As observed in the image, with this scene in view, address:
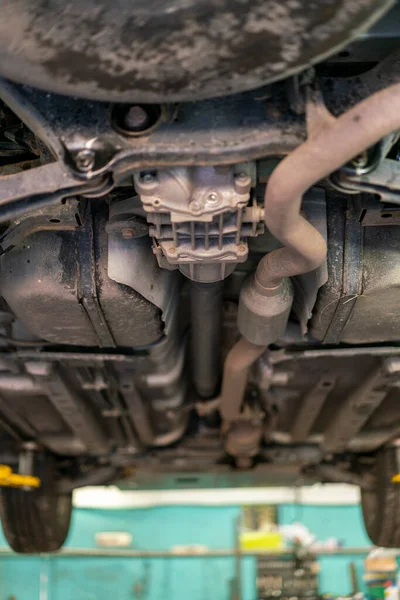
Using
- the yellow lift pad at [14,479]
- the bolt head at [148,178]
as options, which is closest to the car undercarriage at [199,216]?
the bolt head at [148,178]

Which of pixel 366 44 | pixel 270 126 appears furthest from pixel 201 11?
pixel 366 44

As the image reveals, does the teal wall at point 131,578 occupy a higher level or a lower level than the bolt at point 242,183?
lower

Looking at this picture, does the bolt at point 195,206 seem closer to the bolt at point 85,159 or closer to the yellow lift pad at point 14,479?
the bolt at point 85,159

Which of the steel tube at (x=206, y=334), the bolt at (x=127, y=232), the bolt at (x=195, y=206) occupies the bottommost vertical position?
the steel tube at (x=206, y=334)

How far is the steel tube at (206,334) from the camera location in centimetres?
182

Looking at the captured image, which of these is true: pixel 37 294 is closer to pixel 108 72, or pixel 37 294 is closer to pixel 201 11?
pixel 108 72

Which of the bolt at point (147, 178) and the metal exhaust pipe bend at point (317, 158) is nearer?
the metal exhaust pipe bend at point (317, 158)

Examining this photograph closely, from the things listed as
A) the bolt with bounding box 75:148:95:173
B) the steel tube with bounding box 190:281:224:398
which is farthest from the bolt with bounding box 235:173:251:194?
the steel tube with bounding box 190:281:224:398

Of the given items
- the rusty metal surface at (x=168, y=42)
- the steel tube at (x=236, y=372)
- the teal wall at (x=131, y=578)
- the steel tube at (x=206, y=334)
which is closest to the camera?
the rusty metal surface at (x=168, y=42)

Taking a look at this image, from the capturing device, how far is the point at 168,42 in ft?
3.48

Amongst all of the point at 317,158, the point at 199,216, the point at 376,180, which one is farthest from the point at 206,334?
the point at 317,158

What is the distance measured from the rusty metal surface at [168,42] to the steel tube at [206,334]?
750mm

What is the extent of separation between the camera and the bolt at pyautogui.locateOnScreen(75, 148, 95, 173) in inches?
49.2

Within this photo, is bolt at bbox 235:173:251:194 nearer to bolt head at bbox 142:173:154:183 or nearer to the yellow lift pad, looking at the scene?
bolt head at bbox 142:173:154:183
